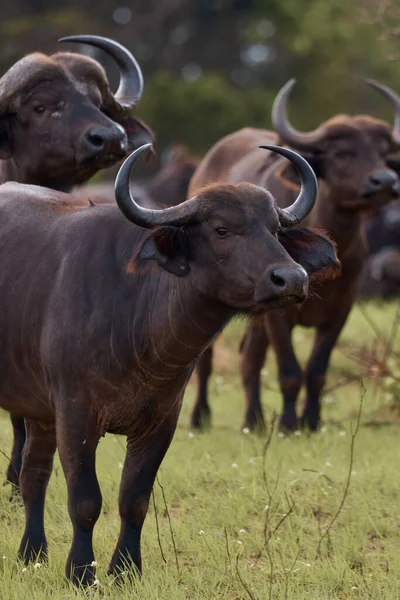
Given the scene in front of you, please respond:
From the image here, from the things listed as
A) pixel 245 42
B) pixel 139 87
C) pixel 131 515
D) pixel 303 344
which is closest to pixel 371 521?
pixel 131 515

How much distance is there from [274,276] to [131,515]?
143 cm

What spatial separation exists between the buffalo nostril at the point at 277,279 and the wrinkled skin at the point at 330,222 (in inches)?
172

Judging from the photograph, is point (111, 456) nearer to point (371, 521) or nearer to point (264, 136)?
point (371, 521)

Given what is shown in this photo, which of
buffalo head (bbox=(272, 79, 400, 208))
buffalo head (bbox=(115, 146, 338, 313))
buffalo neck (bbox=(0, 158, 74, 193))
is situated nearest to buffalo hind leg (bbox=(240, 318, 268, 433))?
buffalo head (bbox=(272, 79, 400, 208))

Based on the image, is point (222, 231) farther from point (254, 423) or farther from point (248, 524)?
point (254, 423)

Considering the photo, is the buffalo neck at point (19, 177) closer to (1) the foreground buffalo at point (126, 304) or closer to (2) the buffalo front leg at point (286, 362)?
(1) the foreground buffalo at point (126, 304)

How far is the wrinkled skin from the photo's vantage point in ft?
30.7

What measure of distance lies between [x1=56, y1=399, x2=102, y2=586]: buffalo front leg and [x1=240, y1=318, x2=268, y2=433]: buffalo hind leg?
4515mm

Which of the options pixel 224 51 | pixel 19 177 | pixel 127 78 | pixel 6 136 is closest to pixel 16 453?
pixel 19 177

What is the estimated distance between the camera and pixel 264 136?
11.2m

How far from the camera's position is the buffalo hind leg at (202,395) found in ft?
33.6

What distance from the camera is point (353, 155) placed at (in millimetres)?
9453

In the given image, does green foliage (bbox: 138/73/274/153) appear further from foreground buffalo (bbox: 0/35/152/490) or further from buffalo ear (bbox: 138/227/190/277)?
buffalo ear (bbox: 138/227/190/277)

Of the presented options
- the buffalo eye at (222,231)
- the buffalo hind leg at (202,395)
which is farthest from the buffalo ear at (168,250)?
the buffalo hind leg at (202,395)
